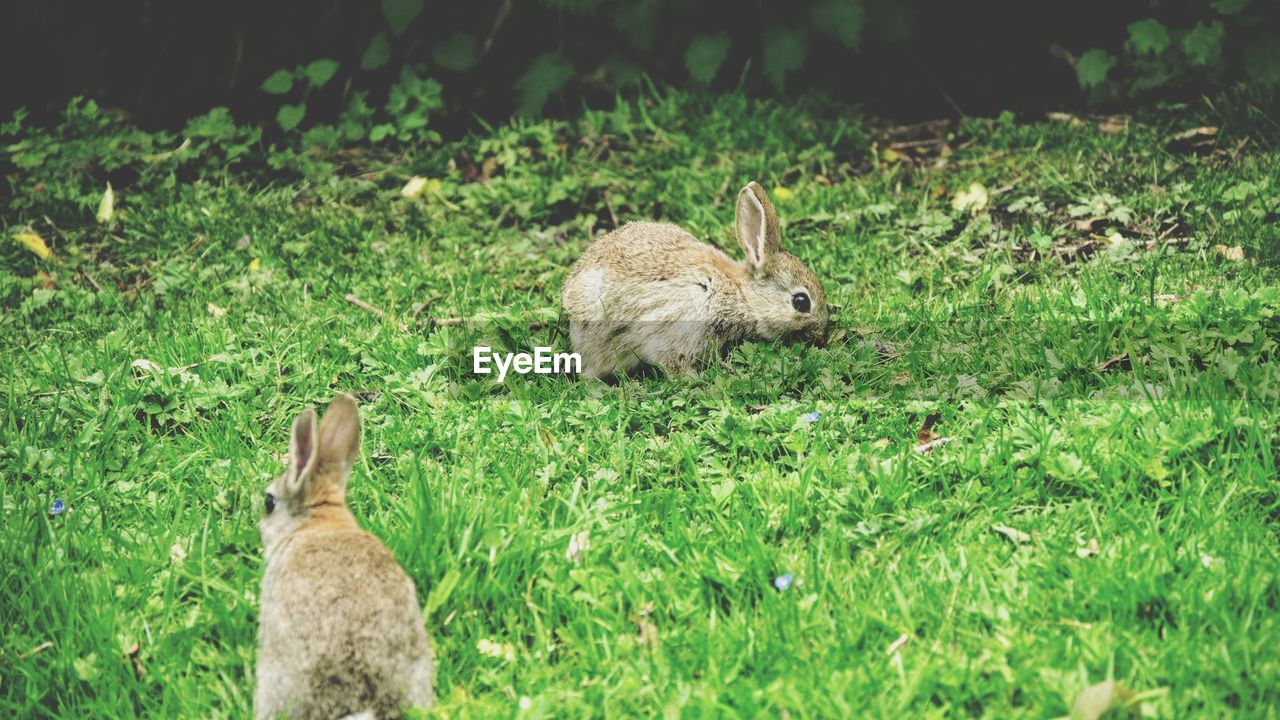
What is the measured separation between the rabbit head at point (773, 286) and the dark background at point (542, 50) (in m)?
2.50

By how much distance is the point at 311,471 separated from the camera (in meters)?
3.20

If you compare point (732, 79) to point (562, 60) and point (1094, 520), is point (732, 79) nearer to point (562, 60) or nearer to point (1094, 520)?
point (562, 60)

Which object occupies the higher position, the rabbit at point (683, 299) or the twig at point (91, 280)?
the rabbit at point (683, 299)

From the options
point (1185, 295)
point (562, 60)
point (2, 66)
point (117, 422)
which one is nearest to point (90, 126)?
point (2, 66)

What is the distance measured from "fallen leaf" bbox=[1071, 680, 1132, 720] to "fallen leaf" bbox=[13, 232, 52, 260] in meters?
5.96

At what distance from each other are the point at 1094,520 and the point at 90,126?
23.2ft

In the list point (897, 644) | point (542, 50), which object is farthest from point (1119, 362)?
point (542, 50)

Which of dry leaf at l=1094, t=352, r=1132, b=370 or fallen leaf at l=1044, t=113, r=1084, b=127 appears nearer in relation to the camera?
dry leaf at l=1094, t=352, r=1132, b=370

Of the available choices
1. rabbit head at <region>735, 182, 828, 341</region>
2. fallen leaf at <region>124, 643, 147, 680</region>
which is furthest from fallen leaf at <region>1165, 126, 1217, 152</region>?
fallen leaf at <region>124, 643, 147, 680</region>

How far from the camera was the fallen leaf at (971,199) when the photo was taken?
19.4 feet

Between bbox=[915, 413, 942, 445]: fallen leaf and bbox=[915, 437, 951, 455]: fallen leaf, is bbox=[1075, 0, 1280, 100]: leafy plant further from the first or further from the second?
bbox=[915, 437, 951, 455]: fallen leaf

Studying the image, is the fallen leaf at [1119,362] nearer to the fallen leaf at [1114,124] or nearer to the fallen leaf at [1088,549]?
the fallen leaf at [1088,549]

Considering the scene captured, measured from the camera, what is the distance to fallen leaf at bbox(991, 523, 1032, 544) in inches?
125

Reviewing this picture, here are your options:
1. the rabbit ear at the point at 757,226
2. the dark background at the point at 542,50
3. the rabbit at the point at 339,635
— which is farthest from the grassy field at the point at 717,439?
the dark background at the point at 542,50
